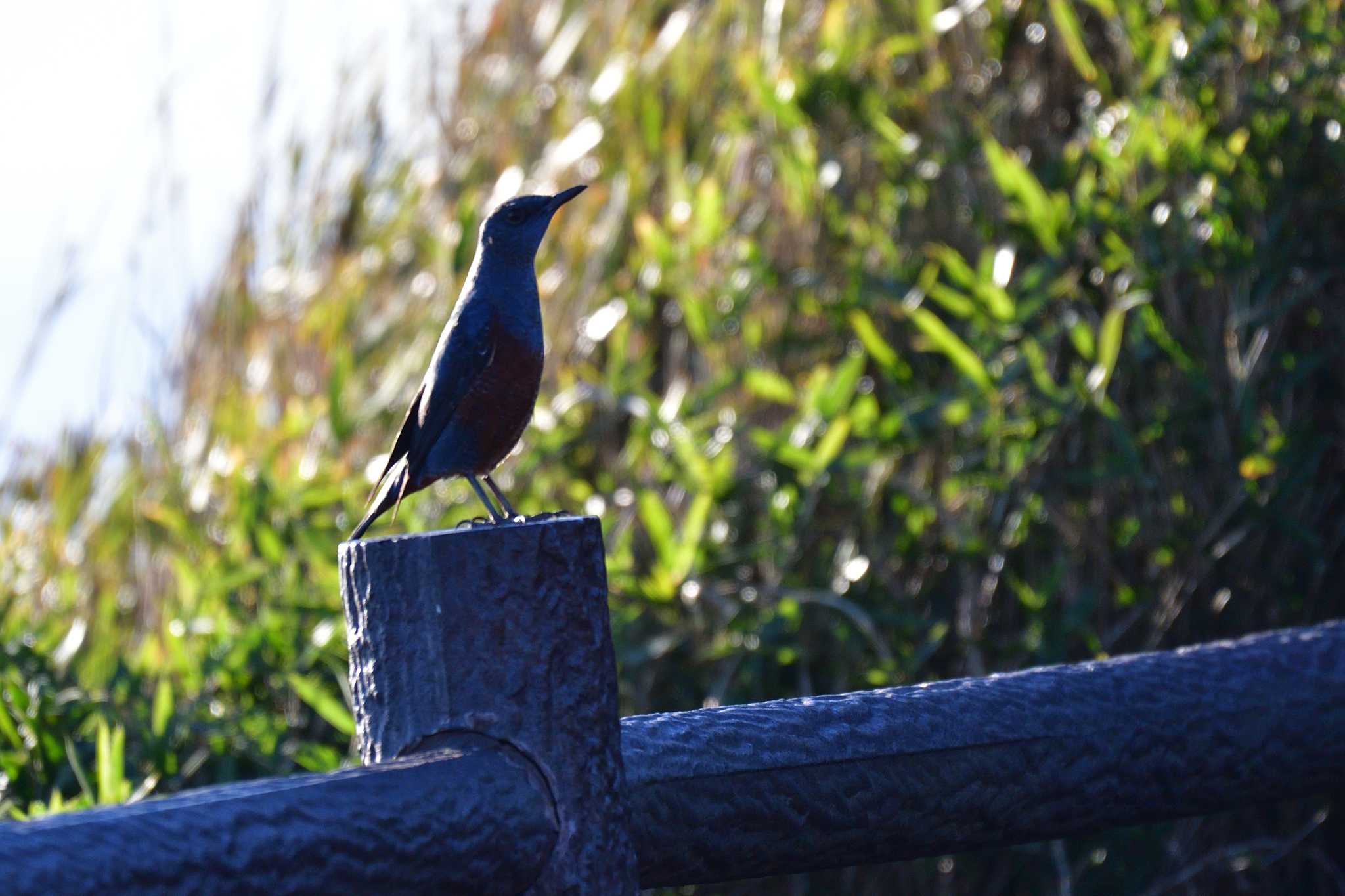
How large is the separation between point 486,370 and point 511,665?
0.53m

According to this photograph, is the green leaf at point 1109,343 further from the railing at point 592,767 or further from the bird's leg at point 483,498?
the bird's leg at point 483,498

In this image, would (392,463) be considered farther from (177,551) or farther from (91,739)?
(177,551)

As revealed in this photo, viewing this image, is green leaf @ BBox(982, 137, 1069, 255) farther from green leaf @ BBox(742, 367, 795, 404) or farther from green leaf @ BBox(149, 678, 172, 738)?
green leaf @ BBox(149, 678, 172, 738)

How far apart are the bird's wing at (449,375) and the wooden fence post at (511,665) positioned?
461 mm

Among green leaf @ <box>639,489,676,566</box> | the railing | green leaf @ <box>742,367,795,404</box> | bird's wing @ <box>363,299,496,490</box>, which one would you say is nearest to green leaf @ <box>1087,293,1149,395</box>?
green leaf @ <box>742,367,795,404</box>

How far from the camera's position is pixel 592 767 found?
109 centimetres

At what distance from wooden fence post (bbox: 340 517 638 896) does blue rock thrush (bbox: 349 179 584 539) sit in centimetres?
45

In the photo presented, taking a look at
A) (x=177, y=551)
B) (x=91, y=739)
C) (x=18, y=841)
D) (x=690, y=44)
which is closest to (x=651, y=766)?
(x=18, y=841)

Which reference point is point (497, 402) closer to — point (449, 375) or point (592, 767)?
point (449, 375)

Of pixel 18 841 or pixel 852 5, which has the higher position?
pixel 852 5

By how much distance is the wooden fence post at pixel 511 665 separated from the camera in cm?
108

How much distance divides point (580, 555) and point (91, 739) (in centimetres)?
169

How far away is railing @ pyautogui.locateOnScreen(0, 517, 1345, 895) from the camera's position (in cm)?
90

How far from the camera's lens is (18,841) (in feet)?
2.67
